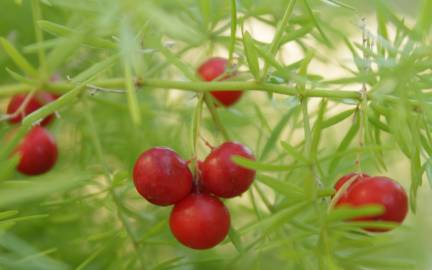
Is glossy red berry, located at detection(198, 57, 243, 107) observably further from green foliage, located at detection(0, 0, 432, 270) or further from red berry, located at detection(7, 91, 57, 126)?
red berry, located at detection(7, 91, 57, 126)

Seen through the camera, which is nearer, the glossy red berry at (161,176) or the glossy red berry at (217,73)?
the glossy red berry at (161,176)

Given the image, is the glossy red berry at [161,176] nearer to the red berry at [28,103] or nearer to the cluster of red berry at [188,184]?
the cluster of red berry at [188,184]

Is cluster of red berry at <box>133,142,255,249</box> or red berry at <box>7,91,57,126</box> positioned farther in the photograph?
red berry at <box>7,91,57,126</box>

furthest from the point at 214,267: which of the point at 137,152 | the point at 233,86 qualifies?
the point at 233,86

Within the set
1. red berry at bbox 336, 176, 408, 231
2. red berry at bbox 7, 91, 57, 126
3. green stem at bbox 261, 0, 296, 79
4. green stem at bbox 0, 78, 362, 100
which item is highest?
green stem at bbox 261, 0, 296, 79

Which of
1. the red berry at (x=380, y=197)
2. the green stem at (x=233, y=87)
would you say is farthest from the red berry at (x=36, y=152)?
the red berry at (x=380, y=197)

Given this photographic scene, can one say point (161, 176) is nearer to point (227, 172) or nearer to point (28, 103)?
point (227, 172)

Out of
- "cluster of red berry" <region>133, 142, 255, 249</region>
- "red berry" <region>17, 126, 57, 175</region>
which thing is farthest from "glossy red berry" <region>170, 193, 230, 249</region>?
"red berry" <region>17, 126, 57, 175</region>
